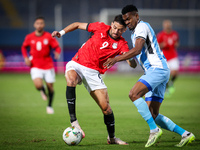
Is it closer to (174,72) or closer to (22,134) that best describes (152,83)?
(22,134)

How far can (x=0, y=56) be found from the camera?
2341 cm

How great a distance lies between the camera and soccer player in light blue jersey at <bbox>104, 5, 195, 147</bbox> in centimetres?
456

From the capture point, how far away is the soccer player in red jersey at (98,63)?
5023 mm

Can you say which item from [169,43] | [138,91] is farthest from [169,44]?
[138,91]

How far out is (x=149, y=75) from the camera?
15.5ft

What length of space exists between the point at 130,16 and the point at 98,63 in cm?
108

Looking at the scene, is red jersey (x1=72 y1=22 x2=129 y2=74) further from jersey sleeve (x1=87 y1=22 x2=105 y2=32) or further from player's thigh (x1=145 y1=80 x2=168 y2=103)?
player's thigh (x1=145 y1=80 x2=168 y2=103)

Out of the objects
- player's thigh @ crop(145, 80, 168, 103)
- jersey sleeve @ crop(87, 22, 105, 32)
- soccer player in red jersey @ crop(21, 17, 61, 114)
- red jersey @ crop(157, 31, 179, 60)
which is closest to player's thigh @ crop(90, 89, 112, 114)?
player's thigh @ crop(145, 80, 168, 103)

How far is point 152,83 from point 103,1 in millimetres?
24208

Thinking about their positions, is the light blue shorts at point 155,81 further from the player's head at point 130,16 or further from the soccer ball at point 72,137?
the soccer ball at point 72,137

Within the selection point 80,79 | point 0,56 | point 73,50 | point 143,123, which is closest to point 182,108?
point 143,123

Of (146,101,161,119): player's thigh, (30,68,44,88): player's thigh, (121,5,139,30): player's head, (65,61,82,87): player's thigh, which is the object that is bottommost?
(30,68,44,88): player's thigh

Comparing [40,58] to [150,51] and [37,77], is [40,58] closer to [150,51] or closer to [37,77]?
[37,77]

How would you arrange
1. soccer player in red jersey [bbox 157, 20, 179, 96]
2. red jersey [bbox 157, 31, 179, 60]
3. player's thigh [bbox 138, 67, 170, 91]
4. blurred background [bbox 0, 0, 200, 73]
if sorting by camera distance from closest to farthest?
player's thigh [bbox 138, 67, 170, 91] → soccer player in red jersey [bbox 157, 20, 179, 96] → red jersey [bbox 157, 31, 179, 60] → blurred background [bbox 0, 0, 200, 73]
